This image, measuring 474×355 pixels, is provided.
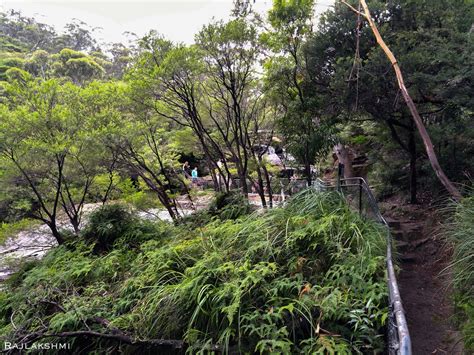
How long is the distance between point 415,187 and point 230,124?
17.2 ft

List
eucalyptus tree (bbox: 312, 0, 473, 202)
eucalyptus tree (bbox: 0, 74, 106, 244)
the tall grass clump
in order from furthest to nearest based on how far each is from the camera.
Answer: eucalyptus tree (bbox: 0, 74, 106, 244) < eucalyptus tree (bbox: 312, 0, 473, 202) < the tall grass clump

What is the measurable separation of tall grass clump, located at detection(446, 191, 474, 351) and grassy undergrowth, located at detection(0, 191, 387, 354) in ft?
2.51

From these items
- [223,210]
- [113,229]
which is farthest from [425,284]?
[113,229]

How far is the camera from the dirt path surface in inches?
111

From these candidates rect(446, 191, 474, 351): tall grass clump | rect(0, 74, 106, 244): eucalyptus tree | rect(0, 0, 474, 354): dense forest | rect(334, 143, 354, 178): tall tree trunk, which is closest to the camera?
rect(446, 191, 474, 351): tall grass clump

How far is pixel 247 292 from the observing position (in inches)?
107

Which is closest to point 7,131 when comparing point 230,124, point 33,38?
point 230,124

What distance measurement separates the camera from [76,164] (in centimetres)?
730

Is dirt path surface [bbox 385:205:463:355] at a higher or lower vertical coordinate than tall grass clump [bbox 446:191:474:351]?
lower

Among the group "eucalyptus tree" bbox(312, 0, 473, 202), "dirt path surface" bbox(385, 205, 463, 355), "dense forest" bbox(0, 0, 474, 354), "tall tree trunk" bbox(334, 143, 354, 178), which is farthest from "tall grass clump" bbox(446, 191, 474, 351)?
"tall tree trunk" bbox(334, 143, 354, 178)

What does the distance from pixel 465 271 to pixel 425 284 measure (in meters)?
1.09

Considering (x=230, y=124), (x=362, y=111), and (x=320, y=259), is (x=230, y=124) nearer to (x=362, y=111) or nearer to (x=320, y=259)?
Answer: (x=362, y=111)

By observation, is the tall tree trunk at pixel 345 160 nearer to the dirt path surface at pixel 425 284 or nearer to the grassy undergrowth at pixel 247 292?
the dirt path surface at pixel 425 284

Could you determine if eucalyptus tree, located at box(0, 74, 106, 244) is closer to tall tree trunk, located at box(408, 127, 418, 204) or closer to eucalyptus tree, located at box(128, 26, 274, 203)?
eucalyptus tree, located at box(128, 26, 274, 203)
